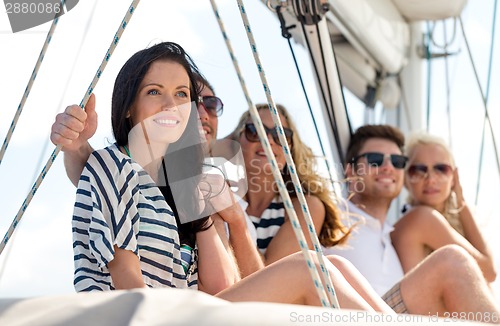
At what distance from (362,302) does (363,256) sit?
137 cm

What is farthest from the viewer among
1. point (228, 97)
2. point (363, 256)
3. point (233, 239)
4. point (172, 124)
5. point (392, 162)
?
point (392, 162)

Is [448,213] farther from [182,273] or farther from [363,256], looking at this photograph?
[182,273]

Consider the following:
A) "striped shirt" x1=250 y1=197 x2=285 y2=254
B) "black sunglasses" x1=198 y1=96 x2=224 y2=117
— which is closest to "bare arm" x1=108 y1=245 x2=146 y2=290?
"black sunglasses" x1=198 y1=96 x2=224 y2=117

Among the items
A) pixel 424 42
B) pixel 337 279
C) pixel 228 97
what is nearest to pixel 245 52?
pixel 228 97

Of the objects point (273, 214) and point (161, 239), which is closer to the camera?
point (161, 239)

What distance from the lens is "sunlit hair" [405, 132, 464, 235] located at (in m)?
3.85

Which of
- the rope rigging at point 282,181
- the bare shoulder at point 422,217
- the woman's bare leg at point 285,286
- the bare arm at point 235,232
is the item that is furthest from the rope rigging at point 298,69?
the rope rigging at point 282,181

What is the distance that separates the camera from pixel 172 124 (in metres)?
2.10

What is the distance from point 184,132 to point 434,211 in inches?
63.9

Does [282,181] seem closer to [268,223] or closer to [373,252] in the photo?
[268,223]

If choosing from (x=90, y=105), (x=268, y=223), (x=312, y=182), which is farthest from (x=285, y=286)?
(x=312, y=182)

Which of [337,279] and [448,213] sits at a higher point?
[337,279]

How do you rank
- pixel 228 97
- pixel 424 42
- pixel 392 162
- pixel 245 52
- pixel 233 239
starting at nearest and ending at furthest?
pixel 233 239, pixel 228 97, pixel 245 52, pixel 392 162, pixel 424 42

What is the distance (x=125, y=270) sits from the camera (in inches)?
73.4
